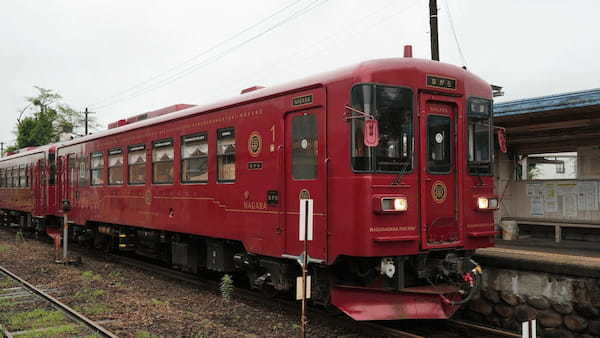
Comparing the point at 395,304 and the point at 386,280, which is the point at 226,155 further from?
the point at 395,304

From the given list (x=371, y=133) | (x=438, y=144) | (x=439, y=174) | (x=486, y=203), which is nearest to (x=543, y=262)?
(x=486, y=203)

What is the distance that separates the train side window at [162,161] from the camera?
33.6 ft

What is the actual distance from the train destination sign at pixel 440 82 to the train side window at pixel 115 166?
8180 mm

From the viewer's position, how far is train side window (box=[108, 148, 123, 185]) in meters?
12.4

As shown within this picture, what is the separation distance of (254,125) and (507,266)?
4.27 m

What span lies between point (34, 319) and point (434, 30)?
9.94m

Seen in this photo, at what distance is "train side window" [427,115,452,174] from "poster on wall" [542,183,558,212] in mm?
6769

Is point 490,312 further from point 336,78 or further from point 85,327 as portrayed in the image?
point 85,327

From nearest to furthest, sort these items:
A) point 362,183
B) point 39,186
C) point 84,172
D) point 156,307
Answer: point 362,183, point 156,307, point 84,172, point 39,186

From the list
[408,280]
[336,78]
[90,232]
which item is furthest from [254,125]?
[90,232]

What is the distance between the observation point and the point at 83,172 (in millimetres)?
14547

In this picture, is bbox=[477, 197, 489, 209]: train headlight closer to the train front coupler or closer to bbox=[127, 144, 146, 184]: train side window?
the train front coupler

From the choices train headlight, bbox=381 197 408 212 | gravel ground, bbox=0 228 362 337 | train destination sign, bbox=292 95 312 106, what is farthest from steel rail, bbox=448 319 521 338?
train destination sign, bbox=292 95 312 106

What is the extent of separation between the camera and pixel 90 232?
15188 millimetres
